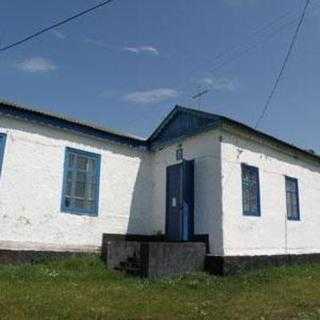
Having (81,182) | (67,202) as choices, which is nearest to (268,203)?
(81,182)

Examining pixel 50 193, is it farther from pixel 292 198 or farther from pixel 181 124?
pixel 292 198

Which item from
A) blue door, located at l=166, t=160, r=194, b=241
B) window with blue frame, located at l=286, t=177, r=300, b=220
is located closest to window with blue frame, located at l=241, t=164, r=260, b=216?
blue door, located at l=166, t=160, r=194, b=241

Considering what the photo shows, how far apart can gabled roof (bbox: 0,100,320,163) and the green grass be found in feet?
13.4

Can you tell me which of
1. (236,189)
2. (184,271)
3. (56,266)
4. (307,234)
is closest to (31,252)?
(56,266)

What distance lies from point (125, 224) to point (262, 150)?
5.35 metres

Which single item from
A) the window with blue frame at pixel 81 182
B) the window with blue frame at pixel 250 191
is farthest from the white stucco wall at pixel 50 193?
the window with blue frame at pixel 250 191

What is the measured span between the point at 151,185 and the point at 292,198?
544 centimetres

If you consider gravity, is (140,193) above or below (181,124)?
below

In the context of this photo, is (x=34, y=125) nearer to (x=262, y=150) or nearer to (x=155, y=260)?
(x=155, y=260)

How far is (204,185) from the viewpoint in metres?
14.1

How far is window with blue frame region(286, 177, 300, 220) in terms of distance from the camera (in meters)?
16.7

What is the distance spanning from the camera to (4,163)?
1209 centimetres

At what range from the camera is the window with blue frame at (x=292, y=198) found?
657 inches

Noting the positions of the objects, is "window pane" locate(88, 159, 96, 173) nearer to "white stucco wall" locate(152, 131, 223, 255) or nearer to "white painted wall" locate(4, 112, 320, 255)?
"white painted wall" locate(4, 112, 320, 255)
